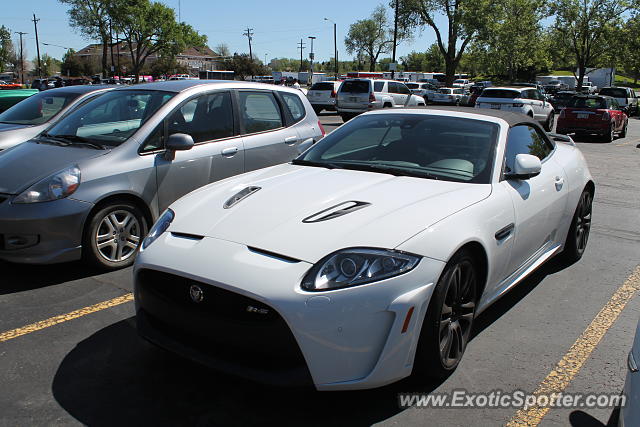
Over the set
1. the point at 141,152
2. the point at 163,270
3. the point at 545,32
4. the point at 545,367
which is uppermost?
the point at 545,32

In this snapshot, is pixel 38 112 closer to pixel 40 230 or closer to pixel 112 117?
pixel 112 117

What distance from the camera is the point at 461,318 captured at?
3176 millimetres

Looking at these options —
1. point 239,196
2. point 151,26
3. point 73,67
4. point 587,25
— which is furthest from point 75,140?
point 73,67

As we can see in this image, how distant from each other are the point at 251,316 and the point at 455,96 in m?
37.3

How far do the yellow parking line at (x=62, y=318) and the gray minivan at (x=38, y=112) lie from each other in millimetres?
4561

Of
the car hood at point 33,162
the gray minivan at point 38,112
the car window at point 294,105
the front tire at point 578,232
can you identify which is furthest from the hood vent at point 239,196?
the gray minivan at point 38,112

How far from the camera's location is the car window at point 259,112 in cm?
602

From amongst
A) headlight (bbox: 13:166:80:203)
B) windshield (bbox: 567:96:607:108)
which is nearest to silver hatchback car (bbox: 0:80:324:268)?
headlight (bbox: 13:166:80:203)

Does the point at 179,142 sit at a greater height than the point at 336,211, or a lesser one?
greater

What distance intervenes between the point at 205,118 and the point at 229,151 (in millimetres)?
397

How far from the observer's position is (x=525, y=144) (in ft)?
14.5

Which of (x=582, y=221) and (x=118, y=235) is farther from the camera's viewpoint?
(x=582, y=221)

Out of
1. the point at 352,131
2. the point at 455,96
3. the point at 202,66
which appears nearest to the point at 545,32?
the point at 455,96

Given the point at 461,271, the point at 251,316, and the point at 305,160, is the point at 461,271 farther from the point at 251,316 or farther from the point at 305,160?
the point at 305,160
